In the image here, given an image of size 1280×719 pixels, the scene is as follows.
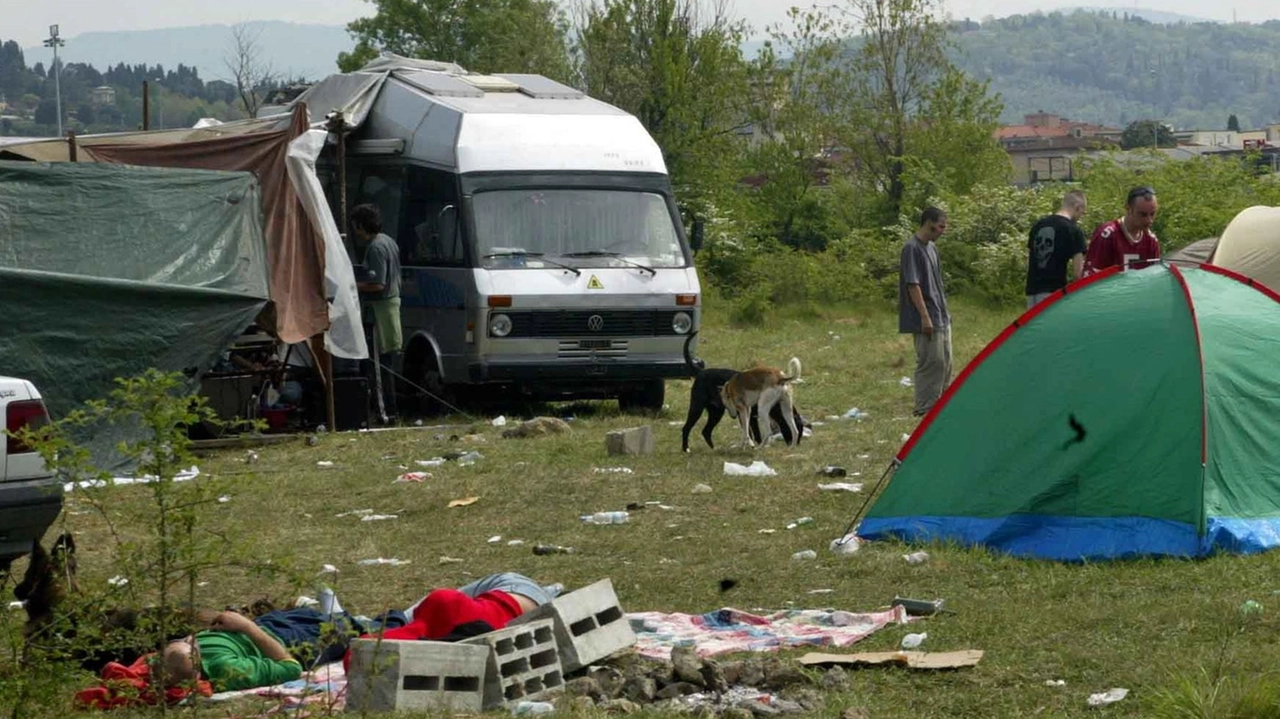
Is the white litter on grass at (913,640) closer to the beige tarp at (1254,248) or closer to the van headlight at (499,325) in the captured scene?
the van headlight at (499,325)

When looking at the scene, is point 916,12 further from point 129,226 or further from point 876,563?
point 876,563

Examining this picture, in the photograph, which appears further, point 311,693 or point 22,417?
point 22,417

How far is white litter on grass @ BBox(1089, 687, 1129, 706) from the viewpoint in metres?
6.31

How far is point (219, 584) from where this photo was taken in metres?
9.46

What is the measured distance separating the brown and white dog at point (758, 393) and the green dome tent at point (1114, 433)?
376 centimetres

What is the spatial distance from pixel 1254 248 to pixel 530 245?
7778 mm

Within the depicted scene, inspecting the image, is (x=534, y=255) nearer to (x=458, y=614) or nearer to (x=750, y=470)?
(x=750, y=470)

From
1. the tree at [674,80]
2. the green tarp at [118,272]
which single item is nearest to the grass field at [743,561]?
the green tarp at [118,272]

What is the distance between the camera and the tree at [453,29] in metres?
61.6

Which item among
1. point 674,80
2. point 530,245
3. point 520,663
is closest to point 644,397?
point 530,245

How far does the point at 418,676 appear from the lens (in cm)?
642

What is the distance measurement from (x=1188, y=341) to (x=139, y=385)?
5806 millimetres

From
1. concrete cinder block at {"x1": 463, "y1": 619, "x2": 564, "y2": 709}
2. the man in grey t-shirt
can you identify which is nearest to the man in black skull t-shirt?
the man in grey t-shirt

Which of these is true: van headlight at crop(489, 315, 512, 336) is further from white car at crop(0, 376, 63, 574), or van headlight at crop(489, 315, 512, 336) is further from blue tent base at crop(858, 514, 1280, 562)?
white car at crop(0, 376, 63, 574)
